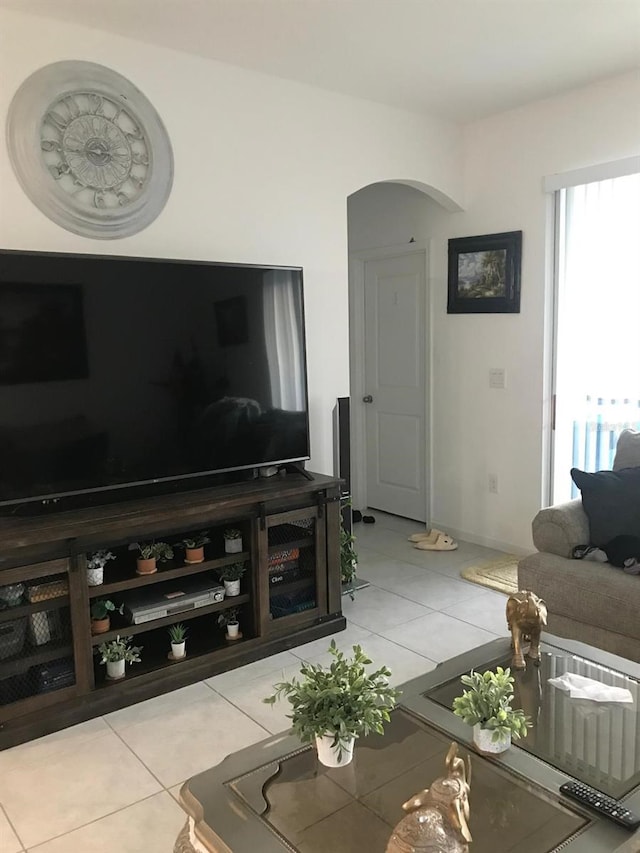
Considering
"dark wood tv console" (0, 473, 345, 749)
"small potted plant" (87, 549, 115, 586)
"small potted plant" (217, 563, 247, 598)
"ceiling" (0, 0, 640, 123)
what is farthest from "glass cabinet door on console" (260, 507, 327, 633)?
"ceiling" (0, 0, 640, 123)

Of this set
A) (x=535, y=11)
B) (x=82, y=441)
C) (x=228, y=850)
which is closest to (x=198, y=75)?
(x=535, y=11)

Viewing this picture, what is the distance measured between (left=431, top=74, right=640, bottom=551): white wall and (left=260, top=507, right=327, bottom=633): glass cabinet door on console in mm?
1690

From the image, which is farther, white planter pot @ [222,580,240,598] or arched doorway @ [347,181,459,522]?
arched doorway @ [347,181,459,522]

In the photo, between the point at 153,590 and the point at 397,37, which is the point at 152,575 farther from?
the point at 397,37

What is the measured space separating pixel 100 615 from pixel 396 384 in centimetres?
311

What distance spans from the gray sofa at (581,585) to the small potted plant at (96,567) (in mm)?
1763

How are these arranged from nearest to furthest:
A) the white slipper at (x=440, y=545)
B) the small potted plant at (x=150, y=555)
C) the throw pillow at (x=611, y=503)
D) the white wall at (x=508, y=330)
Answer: the small potted plant at (x=150, y=555) < the throw pillow at (x=611, y=503) < the white wall at (x=508, y=330) < the white slipper at (x=440, y=545)

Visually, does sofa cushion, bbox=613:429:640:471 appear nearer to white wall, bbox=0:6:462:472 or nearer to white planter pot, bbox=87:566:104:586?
white wall, bbox=0:6:462:472

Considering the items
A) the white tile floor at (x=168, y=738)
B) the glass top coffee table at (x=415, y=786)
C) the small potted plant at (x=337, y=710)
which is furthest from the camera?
the white tile floor at (x=168, y=738)

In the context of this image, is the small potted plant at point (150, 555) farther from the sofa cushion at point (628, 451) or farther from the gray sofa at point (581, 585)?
the sofa cushion at point (628, 451)

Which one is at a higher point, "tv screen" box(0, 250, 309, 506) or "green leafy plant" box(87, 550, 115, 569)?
"tv screen" box(0, 250, 309, 506)

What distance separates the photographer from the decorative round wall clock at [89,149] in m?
2.87

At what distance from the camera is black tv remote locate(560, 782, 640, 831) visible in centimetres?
149

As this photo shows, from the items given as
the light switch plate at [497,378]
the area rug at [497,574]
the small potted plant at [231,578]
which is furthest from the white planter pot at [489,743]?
the light switch plate at [497,378]
